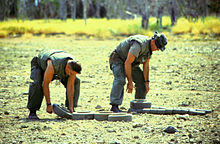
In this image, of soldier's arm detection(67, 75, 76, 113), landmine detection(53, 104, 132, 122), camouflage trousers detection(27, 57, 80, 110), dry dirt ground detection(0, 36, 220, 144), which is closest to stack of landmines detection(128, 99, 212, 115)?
dry dirt ground detection(0, 36, 220, 144)

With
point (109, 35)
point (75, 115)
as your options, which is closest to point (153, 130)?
point (75, 115)

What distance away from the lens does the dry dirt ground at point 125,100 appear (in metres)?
5.32

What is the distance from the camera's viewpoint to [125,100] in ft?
26.8

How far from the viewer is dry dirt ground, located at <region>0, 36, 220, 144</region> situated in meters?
5.32

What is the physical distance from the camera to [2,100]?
802 centimetres

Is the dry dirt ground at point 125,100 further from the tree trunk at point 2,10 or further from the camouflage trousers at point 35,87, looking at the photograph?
the tree trunk at point 2,10

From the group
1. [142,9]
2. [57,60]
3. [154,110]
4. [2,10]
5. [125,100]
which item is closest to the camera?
[57,60]

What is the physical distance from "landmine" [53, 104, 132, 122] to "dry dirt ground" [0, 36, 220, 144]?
115 millimetres

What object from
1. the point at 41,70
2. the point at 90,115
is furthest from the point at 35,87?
the point at 90,115

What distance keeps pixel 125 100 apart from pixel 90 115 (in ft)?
6.74

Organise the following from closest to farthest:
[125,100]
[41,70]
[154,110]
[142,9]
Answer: [41,70], [154,110], [125,100], [142,9]

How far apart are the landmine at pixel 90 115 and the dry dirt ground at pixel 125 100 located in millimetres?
115

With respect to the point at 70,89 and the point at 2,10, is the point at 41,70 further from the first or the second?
the point at 2,10

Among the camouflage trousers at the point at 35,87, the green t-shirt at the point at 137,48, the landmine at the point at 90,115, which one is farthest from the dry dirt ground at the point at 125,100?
the green t-shirt at the point at 137,48
